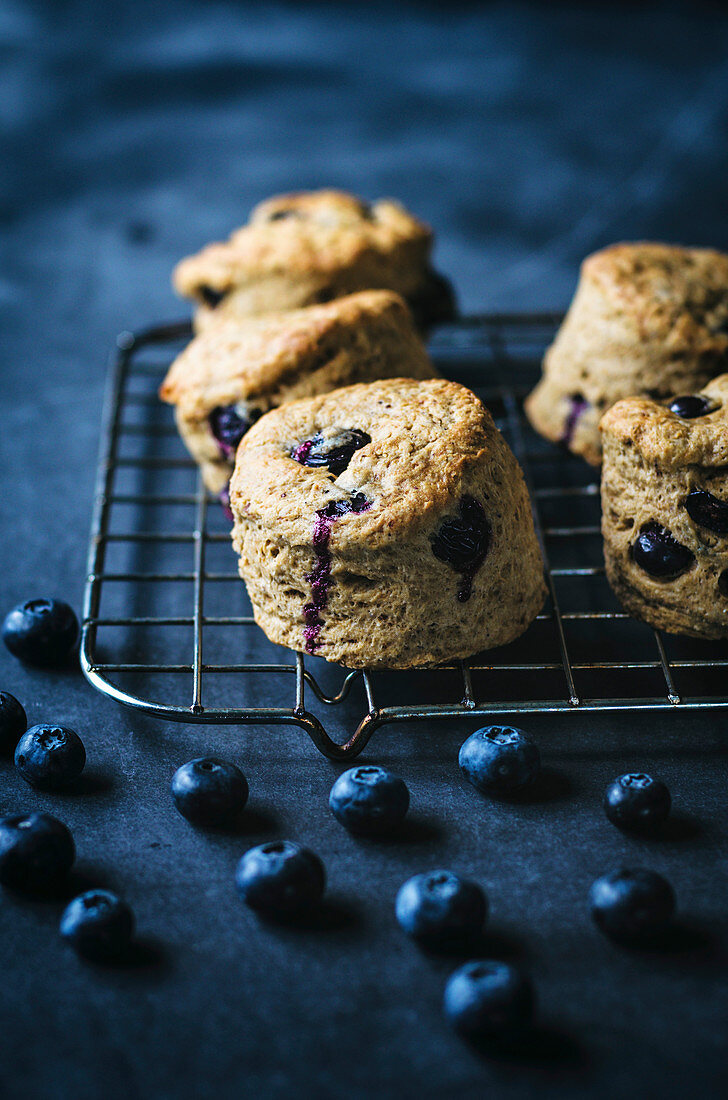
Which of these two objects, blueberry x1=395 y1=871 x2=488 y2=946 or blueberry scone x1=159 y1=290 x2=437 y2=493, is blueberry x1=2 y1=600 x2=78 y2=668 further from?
blueberry x1=395 y1=871 x2=488 y2=946

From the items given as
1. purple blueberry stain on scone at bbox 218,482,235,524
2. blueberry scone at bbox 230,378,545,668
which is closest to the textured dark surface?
blueberry scone at bbox 230,378,545,668

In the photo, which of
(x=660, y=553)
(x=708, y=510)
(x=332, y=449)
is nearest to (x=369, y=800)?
(x=332, y=449)

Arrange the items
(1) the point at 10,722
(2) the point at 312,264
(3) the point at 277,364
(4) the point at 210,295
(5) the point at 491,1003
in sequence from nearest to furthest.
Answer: (5) the point at 491,1003 → (1) the point at 10,722 → (3) the point at 277,364 → (2) the point at 312,264 → (4) the point at 210,295

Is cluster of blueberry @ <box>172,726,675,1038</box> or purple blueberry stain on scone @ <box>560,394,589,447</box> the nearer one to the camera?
cluster of blueberry @ <box>172,726,675,1038</box>

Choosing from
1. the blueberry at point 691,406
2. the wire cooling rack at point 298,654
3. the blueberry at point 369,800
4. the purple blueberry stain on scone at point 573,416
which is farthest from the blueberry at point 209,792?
the purple blueberry stain on scone at point 573,416

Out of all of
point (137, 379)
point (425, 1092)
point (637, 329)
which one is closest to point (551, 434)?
point (637, 329)

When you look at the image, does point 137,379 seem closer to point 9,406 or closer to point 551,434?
point 9,406

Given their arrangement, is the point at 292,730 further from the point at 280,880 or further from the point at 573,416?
the point at 573,416
